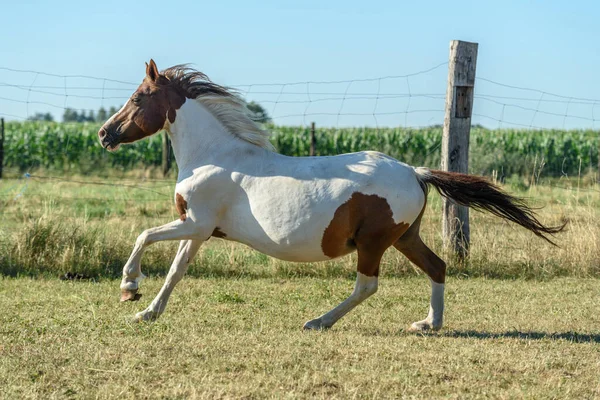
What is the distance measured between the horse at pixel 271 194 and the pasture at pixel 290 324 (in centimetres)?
60

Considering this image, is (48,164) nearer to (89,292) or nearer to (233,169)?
(89,292)

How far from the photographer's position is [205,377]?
16.8ft

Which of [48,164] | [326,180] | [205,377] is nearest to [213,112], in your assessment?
[326,180]

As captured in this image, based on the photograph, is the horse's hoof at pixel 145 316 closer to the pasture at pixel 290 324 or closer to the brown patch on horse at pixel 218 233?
the pasture at pixel 290 324

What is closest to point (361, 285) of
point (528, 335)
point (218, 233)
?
point (218, 233)

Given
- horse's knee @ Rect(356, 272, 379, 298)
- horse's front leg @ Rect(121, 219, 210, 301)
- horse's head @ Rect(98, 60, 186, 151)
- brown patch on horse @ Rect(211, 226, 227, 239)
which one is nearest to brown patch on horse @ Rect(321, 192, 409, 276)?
horse's knee @ Rect(356, 272, 379, 298)

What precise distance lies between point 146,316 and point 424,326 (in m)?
2.43

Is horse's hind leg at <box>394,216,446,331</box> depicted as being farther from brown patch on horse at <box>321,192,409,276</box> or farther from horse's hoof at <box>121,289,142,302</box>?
horse's hoof at <box>121,289,142,302</box>

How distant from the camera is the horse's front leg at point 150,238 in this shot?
6.84 meters

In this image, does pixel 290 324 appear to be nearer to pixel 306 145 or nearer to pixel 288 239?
pixel 288 239

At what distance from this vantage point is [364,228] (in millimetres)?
6652

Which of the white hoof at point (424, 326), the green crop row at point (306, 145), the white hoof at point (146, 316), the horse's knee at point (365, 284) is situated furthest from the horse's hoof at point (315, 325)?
the green crop row at point (306, 145)

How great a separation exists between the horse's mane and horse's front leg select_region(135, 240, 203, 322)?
3.48 feet

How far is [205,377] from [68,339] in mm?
1658
